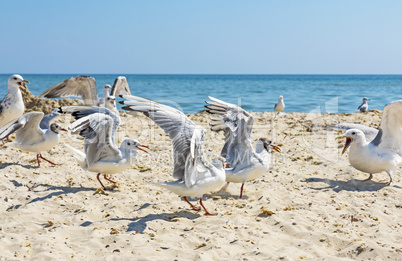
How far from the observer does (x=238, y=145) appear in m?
A: 5.43

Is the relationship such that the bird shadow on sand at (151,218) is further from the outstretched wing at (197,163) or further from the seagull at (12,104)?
the seagull at (12,104)

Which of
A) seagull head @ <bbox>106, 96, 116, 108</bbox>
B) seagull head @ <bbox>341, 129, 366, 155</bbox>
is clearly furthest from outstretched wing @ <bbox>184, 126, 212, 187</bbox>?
seagull head @ <bbox>106, 96, 116, 108</bbox>

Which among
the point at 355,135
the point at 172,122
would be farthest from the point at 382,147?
the point at 172,122

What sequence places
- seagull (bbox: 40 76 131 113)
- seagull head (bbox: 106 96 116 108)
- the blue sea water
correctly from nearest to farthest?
seagull (bbox: 40 76 131 113) → seagull head (bbox: 106 96 116 108) → the blue sea water

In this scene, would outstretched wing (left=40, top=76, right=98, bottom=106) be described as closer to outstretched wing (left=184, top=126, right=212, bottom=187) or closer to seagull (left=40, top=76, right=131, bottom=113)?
seagull (left=40, top=76, right=131, bottom=113)

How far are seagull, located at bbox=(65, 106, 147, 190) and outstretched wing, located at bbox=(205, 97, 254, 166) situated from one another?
4.09 feet

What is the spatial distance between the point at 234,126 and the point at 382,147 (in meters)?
2.47

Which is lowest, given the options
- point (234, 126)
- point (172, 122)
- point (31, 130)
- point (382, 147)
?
point (382, 147)

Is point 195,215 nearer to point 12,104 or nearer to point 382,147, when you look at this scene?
point 382,147

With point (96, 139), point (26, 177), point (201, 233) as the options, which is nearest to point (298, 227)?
point (201, 233)

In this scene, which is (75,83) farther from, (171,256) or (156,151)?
(171,256)

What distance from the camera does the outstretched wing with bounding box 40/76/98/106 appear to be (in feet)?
29.0

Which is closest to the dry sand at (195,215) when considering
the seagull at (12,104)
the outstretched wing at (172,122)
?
the outstretched wing at (172,122)

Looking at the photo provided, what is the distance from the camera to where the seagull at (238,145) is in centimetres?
527
